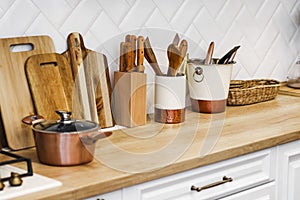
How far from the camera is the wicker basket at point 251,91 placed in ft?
8.63

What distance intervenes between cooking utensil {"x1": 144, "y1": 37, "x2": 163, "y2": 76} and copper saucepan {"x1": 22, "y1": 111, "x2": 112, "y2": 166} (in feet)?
1.98

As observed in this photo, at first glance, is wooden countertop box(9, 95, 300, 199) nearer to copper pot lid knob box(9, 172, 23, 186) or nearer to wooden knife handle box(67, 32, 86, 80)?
copper pot lid knob box(9, 172, 23, 186)

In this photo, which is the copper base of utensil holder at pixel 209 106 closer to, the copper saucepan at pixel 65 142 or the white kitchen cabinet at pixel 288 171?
the white kitchen cabinet at pixel 288 171

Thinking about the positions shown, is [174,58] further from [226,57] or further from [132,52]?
[226,57]

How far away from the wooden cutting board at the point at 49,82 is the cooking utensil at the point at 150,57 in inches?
14.0

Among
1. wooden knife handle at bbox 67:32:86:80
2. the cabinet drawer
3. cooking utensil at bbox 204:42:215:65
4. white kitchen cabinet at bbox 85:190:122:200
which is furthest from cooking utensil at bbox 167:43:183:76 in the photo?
white kitchen cabinet at bbox 85:190:122:200

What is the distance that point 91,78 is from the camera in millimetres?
2168

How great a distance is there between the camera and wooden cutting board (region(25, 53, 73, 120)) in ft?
6.46

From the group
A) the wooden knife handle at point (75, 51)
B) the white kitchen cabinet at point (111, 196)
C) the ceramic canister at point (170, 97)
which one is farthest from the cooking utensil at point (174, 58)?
the white kitchen cabinet at point (111, 196)

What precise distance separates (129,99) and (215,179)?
476 millimetres

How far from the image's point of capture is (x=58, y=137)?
172 centimetres

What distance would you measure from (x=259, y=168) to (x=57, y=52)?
0.88 meters

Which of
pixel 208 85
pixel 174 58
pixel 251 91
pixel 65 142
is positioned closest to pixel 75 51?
Answer: pixel 174 58

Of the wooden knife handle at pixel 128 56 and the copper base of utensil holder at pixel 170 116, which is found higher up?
the wooden knife handle at pixel 128 56
